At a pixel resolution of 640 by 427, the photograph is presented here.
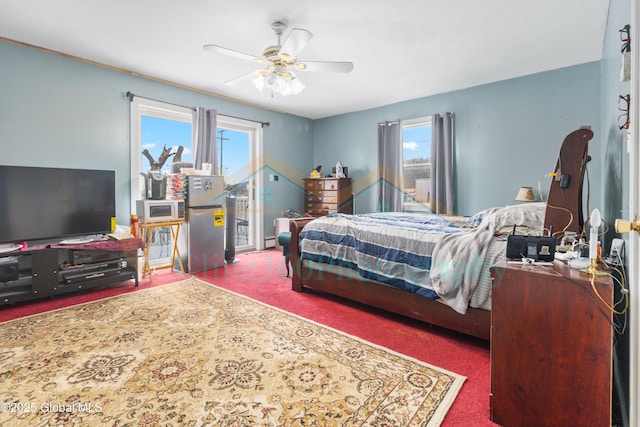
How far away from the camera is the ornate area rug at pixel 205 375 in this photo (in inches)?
60.5

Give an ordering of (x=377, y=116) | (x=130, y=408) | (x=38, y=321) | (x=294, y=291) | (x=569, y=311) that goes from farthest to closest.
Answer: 1. (x=377, y=116)
2. (x=294, y=291)
3. (x=38, y=321)
4. (x=130, y=408)
5. (x=569, y=311)

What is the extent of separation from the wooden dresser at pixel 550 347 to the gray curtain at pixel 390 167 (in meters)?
3.97

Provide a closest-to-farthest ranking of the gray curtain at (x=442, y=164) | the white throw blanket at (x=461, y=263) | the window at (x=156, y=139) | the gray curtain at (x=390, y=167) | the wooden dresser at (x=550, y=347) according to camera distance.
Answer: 1. the wooden dresser at (x=550, y=347)
2. the white throw blanket at (x=461, y=263)
3. the window at (x=156, y=139)
4. the gray curtain at (x=442, y=164)
5. the gray curtain at (x=390, y=167)

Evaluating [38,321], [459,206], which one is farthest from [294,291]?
[459,206]

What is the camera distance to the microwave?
3803mm

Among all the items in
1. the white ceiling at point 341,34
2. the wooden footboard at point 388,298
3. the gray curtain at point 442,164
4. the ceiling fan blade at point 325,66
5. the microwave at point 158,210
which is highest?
the white ceiling at point 341,34

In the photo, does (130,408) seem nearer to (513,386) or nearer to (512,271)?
(513,386)

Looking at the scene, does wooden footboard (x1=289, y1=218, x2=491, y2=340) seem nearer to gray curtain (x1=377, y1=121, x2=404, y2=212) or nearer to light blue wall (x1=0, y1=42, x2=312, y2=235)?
gray curtain (x1=377, y1=121, x2=404, y2=212)

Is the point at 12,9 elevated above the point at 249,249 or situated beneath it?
elevated above

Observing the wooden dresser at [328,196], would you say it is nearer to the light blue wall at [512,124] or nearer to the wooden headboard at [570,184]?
the light blue wall at [512,124]

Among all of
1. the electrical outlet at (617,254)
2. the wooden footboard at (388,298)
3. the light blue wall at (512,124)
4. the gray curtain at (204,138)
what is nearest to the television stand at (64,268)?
the gray curtain at (204,138)

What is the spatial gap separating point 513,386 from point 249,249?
4.81m

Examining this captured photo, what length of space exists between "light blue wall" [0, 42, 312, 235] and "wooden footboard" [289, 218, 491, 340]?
7.92 ft

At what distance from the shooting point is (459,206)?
4824 millimetres
